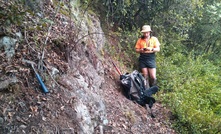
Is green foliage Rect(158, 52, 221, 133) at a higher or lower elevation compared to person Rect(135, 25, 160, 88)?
lower

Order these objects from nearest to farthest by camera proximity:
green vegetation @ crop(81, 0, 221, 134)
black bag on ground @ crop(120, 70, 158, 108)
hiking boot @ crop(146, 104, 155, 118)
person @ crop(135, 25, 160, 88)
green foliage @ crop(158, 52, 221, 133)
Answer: green foliage @ crop(158, 52, 221, 133) < hiking boot @ crop(146, 104, 155, 118) < black bag on ground @ crop(120, 70, 158, 108) < green vegetation @ crop(81, 0, 221, 134) < person @ crop(135, 25, 160, 88)

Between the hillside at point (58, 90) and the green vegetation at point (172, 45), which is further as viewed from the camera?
the green vegetation at point (172, 45)

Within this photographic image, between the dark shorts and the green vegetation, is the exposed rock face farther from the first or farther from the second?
the dark shorts

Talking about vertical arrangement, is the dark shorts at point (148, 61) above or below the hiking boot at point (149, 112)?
above

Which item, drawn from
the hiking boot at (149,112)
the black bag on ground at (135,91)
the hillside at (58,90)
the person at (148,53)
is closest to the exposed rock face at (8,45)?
the hillside at (58,90)

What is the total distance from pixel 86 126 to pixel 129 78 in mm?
2050

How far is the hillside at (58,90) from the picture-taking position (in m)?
2.61

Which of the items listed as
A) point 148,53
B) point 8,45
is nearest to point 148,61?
point 148,53

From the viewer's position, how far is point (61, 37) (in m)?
3.57

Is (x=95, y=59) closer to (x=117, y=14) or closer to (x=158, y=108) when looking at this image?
(x=158, y=108)

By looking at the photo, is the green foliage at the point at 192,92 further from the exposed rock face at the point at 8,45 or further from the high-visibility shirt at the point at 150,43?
the exposed rock face at the point at 8,45

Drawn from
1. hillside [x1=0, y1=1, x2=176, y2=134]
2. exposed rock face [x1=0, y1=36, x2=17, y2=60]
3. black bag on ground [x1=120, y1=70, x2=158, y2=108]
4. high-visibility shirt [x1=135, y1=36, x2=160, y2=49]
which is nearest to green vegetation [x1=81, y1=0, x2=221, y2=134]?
black bag on ground [x1=120, y1=70, x2=158, y2=108]

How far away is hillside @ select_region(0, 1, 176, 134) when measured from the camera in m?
2.61

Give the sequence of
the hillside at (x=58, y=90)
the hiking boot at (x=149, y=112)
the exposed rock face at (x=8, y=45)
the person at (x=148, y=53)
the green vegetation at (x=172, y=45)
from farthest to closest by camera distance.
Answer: the person at (x=148, y=53) < the green vegetation at (x=172, y=45) < the hiking boot at (x=149, y=112) < the exposed rock face at (x=8, y=45) < the hillside at (x=58, y=90)
